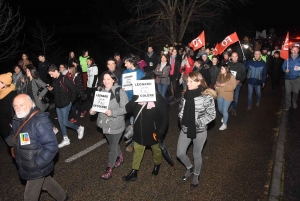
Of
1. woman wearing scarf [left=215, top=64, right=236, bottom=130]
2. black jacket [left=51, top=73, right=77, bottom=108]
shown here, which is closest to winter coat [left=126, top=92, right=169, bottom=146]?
black jacket [left=51, top=73, right=77, bottom=108]

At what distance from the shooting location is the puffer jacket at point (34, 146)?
3.43 meters

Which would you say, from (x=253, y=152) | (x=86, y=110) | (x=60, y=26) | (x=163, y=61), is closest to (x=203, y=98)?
(x=253, y=152)

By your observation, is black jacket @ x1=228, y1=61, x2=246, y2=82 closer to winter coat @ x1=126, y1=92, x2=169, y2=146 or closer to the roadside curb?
the roadside curb

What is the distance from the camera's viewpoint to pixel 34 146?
3.48 meters

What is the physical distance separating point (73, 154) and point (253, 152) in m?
4.00

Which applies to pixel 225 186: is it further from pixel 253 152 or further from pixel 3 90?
pixel 3 90

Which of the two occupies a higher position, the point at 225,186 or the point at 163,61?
the point at 163,61

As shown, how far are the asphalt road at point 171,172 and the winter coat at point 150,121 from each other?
2.98 ft

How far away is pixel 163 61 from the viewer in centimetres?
935

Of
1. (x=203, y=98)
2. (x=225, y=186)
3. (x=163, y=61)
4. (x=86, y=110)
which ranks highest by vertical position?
(x=163, y=61)

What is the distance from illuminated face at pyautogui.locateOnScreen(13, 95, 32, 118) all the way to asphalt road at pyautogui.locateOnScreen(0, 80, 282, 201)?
1.82m

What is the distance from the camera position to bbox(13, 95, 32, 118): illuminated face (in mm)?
3391

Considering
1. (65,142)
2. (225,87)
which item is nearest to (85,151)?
(65,142)

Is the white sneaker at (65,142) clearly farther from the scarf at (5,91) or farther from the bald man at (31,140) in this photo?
the bald man at (31,140)
